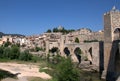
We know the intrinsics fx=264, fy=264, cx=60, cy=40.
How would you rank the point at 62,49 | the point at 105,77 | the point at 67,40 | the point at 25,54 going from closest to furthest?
the point at 105,77, the point at 25,54, the point at 62,49, the point at 67,40

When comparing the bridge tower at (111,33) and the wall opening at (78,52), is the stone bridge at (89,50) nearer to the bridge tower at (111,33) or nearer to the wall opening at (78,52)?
the wall opening at (78,52)

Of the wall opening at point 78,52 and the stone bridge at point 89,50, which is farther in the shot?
the wall opening at point 78,52

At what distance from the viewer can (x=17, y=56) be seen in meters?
48.1

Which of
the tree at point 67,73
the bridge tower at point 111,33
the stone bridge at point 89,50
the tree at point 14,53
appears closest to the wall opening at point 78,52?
the stone bridge at point 89,50

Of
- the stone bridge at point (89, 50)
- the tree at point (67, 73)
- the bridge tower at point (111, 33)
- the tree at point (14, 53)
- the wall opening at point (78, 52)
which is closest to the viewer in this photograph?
the tree at point (67, 73)

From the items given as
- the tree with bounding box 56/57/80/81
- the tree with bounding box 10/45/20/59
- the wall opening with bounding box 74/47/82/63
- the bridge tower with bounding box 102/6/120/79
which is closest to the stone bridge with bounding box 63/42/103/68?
the wall opening with bounding box 74/47/82/63

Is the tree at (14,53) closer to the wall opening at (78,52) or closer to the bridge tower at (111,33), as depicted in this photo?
the wall opening at (78,52)

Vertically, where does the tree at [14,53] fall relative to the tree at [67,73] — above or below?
above

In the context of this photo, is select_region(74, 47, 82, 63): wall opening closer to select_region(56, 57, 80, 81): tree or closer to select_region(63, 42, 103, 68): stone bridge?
select_region(63, 42, 103, 68): stone bridge

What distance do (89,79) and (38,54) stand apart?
96.0 feet

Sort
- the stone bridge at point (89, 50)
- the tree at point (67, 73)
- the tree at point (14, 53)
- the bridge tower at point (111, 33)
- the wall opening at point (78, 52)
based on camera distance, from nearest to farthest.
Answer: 1. the tree at point (67, 73)
2. the bridge tower at point (111, 33)
3. the stone bridge at point (89, 50)
4. the wall opening at point (78, 52)
5. the tree at point (14, 53)

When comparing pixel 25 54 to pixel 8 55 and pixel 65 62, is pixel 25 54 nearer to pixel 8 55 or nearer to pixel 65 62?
pixel 8 55

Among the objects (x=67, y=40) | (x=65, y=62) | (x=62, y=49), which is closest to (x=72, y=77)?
(x=65, y=62)

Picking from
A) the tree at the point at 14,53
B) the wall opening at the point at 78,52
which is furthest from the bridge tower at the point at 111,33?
the tree at the point at 14,53
